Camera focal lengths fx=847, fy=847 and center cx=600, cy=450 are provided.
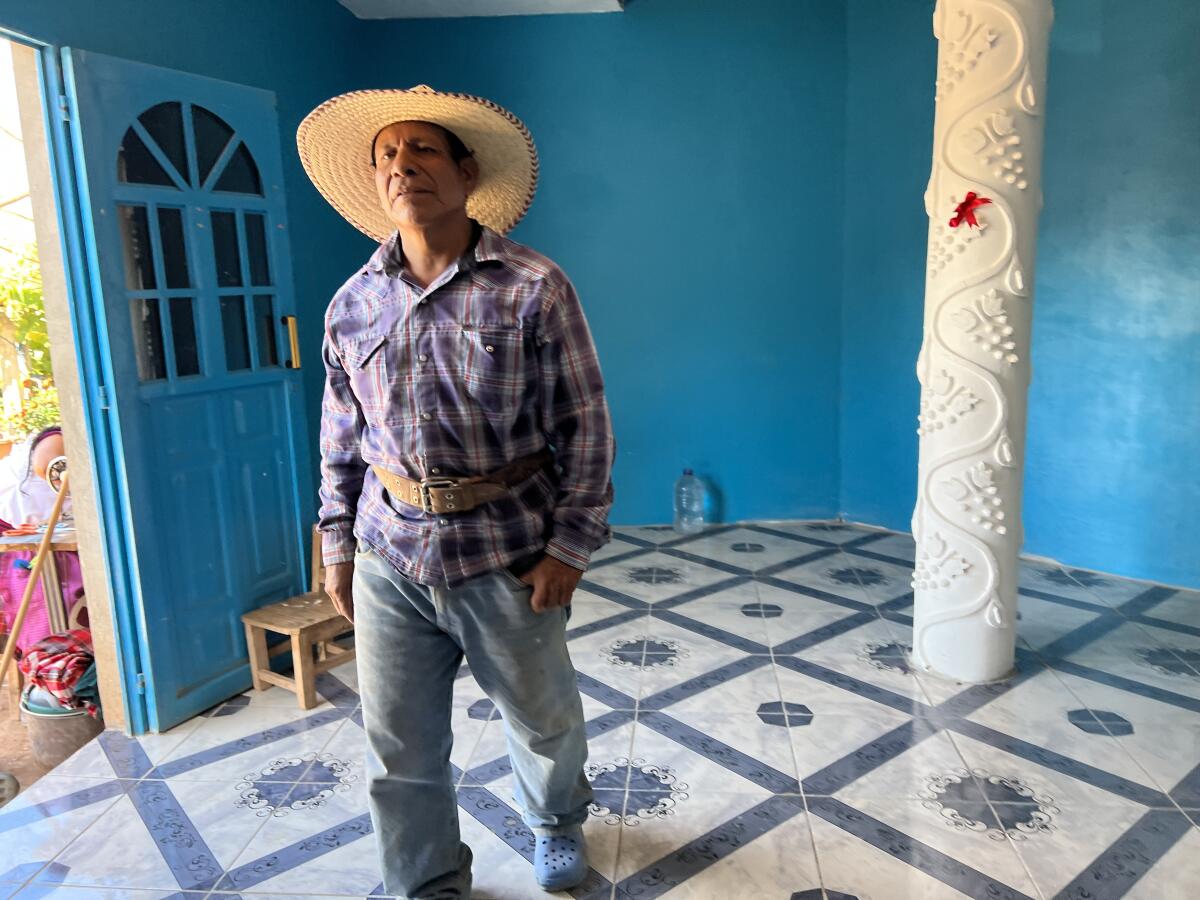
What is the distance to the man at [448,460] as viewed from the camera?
Result: 55.9 inches

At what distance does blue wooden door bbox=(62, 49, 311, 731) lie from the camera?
2254 mm

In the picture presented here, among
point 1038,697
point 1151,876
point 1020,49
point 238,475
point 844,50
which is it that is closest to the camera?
point 1151,876

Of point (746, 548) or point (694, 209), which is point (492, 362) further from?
point (694, 209)

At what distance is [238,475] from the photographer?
2.64 m

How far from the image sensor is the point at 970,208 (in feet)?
7.77

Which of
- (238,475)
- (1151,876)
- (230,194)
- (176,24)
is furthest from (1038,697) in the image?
(176,24)

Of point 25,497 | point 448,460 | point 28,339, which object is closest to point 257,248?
point 25,497

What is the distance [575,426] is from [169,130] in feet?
5.66

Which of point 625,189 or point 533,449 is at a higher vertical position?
point 625,189

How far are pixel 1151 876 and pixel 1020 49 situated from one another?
2011 millimetres

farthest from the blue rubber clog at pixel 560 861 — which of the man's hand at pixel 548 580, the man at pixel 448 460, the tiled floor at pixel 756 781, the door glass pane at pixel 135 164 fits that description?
the door glass pane at pixel 135 164

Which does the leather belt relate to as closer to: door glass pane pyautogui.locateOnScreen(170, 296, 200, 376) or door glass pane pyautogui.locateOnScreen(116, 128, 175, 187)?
door glass pane pyautogui.locateOnScreen(170, 296, 200, 376)

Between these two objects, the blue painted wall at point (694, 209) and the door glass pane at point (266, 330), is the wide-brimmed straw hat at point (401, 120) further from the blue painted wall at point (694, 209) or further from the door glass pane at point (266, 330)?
the blue painted wall at point (694, 209)

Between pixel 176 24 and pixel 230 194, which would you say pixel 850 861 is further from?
pixel 176 24
